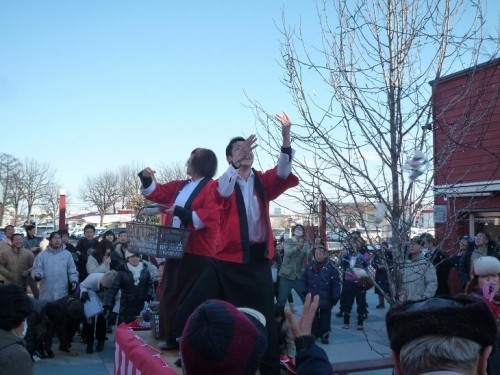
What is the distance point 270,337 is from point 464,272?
7226mm

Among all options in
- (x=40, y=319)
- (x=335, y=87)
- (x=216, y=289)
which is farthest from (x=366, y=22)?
(x=40, y=319)

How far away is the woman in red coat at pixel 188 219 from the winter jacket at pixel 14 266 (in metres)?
5.57

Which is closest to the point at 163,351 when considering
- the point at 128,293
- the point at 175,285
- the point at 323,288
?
the point at 175,285

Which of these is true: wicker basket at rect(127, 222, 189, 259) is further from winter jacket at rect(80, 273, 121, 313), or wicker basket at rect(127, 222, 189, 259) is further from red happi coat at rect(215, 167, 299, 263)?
winter jacket at rect(80, 273, 121, 313)

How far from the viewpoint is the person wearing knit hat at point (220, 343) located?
5.94 feet

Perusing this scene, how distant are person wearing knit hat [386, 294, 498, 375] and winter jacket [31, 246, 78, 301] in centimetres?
777

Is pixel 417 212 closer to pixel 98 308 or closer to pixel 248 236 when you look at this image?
pixel 248 236

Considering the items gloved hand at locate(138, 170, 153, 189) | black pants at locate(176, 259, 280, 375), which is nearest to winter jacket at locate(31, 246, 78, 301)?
gloved hand at locate(138, 170, 153, 189)

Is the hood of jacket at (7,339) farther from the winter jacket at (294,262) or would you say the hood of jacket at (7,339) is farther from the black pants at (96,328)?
the winter jacket at (294,262)

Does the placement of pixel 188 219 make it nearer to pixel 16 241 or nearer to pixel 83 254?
pixel 16 241

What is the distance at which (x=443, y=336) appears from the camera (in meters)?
1.61

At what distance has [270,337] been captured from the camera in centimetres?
378

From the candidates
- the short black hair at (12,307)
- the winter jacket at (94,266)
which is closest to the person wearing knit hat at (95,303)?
the winter jacket at (94,266)

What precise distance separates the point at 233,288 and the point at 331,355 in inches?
189
